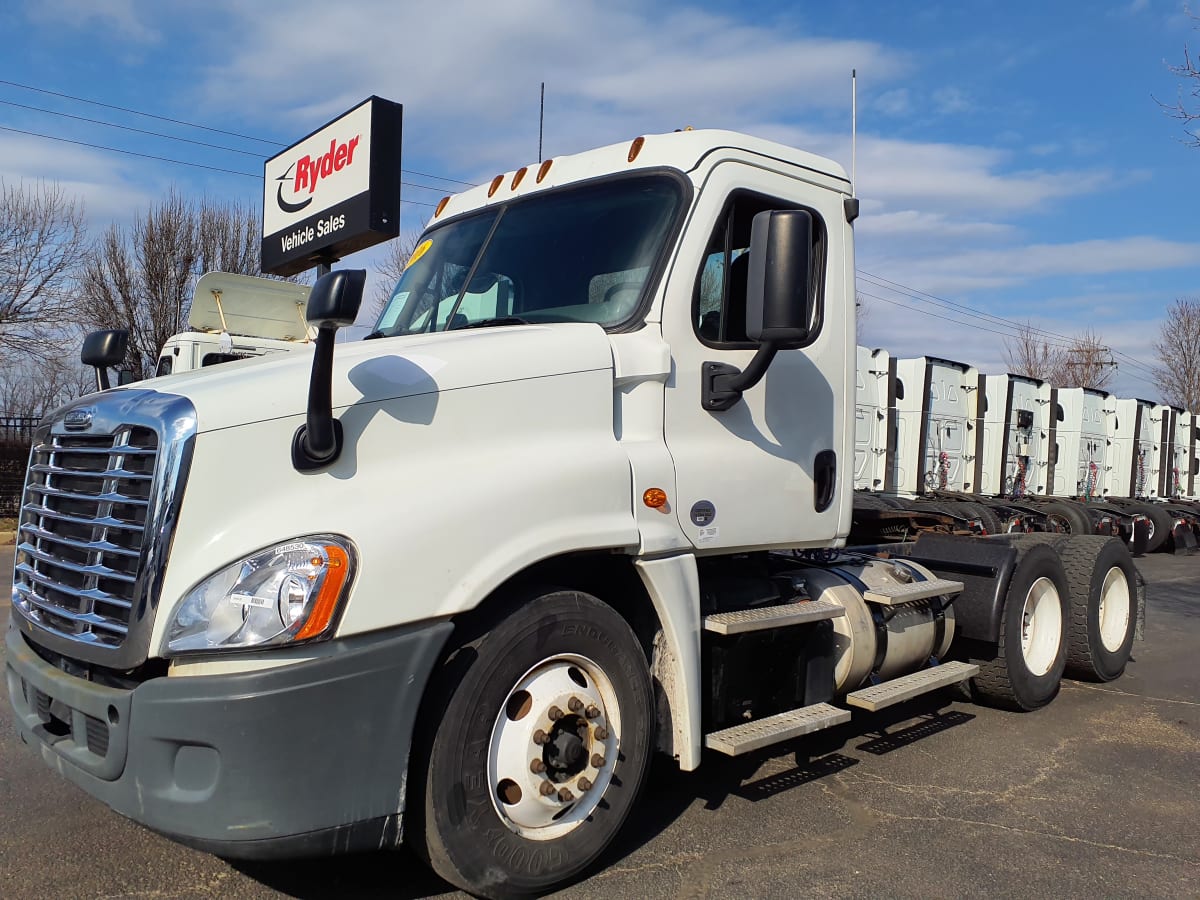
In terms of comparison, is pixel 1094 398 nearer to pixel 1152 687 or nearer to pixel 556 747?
pixel 1152 687

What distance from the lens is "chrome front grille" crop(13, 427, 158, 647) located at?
9.60 ft

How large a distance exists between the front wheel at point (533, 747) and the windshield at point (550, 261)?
4.14 ft

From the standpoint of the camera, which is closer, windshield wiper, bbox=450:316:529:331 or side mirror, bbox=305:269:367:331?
side mirror, bbox=305:269:367:331

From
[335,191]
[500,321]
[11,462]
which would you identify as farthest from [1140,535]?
[11,462]

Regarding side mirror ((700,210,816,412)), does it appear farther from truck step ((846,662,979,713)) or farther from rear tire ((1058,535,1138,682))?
rear tire ((1058,535,1138,682))

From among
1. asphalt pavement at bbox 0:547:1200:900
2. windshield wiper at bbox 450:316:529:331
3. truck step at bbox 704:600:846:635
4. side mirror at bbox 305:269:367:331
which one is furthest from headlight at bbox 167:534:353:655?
truck step at bbox 704:600:846:635

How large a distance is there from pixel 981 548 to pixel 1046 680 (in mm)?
969

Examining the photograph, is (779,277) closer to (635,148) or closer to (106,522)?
(635,148)

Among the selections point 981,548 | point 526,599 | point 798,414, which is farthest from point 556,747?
point 981,548

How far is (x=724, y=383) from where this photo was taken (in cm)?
401

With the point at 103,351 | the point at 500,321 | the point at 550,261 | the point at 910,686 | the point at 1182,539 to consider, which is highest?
the point at 550,261

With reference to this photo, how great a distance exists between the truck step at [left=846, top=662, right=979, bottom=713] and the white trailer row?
10.0ft

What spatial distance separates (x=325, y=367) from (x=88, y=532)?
0.94 metres

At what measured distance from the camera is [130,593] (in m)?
2.90
